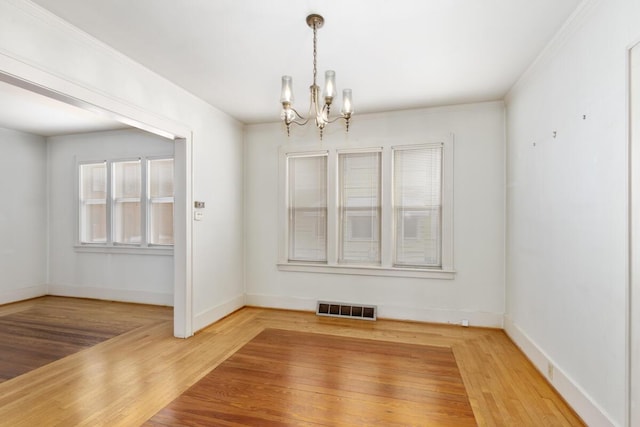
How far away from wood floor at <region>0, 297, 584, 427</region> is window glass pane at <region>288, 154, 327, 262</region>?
1.03 meters

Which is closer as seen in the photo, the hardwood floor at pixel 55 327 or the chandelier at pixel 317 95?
the chandelier at pixel 317 95

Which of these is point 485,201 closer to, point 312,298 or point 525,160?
point 525,160

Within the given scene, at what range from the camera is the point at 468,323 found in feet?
13.1

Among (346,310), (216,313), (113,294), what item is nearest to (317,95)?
(346,310)

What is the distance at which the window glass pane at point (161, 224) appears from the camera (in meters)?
5.05

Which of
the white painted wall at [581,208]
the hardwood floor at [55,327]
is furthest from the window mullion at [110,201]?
the white painted wall at [581,208]

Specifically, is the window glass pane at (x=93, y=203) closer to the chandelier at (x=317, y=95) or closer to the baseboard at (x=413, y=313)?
the baseboard at (x=413, y=313)

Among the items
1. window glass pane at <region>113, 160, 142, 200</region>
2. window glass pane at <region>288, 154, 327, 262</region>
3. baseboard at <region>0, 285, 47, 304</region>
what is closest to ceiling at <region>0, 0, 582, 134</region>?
window glass pane at <region>288, 154, 327, 262</region>

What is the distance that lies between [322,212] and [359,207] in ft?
1.80

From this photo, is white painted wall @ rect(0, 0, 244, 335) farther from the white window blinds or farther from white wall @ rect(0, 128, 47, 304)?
white wall @ rect(0, 128, 47, 304)

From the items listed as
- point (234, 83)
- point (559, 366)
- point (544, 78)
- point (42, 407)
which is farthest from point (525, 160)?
point (42, 407)

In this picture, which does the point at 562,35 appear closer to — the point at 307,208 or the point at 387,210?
the point at 387,210

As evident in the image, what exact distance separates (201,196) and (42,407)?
2.36 metres

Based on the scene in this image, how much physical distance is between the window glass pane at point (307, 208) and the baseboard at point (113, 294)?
7.29ft
